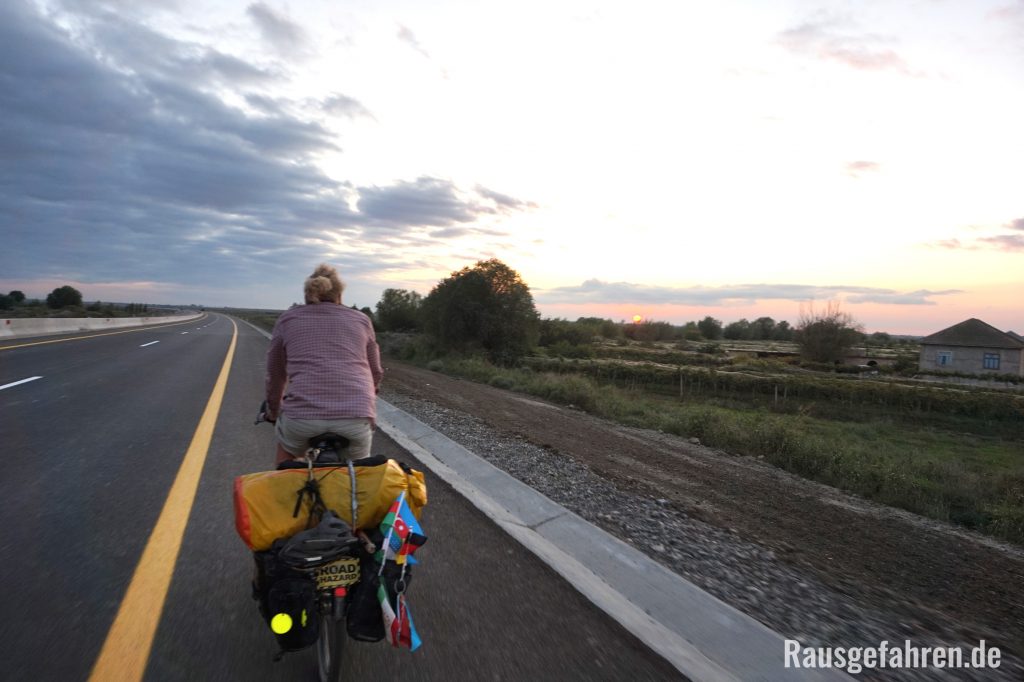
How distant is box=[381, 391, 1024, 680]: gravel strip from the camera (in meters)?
3.79

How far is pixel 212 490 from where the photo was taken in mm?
6000

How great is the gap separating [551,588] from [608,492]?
2.84 meters

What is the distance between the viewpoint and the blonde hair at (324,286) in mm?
3871

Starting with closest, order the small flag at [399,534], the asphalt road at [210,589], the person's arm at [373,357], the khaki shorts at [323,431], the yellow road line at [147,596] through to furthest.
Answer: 1. the small flag at [399,534]
2. the yellow road line at [147,596]
3. the asphalt road at [210,589]
4. the khaki shorts at [323,431]
5. the person's arm at [373,357]

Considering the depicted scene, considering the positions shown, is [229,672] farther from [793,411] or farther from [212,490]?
[793,411]

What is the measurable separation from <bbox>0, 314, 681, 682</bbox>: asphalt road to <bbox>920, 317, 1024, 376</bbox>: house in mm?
68604

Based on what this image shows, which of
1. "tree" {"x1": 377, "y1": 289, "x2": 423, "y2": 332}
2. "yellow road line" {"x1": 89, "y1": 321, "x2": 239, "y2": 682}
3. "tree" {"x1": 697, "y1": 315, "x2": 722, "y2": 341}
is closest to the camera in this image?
"yellow road line" {"x1": 89, "y1": 321, "x2": 239, "y2": 682}

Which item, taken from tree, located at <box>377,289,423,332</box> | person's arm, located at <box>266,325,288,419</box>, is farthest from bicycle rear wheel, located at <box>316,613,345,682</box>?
tree, located at <box>377,289,423,332</box>

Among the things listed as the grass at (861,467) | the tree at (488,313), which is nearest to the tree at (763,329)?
the tree at (488,313)

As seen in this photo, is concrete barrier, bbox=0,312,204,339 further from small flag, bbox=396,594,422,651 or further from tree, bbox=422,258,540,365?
small flag, bbox=396,594,422,651

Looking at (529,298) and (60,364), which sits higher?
(529,298)

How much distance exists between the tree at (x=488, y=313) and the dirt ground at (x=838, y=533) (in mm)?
25734

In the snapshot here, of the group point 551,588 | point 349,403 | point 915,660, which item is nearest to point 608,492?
point 551,588

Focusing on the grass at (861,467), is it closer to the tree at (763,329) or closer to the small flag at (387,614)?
the small flag at (387,614)
